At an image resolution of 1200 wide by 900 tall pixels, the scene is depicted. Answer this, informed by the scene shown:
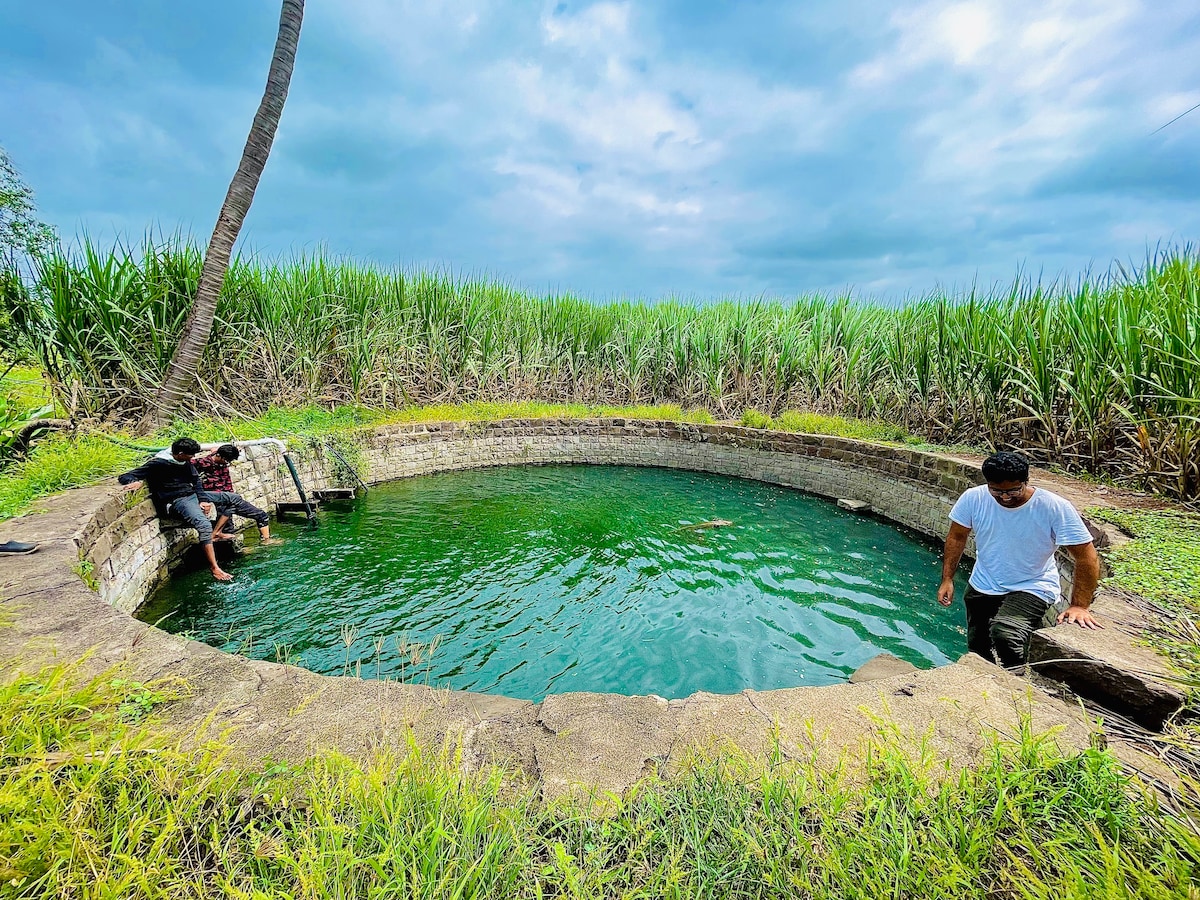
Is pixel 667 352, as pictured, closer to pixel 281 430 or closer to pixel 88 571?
pixel 281 430

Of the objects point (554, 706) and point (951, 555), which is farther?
point (951, 555)

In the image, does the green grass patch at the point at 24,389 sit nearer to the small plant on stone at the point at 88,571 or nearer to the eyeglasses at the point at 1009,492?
the small plant on stone at the point at 88,571

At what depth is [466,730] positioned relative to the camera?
6.13ft

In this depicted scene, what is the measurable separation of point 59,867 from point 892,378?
10.6 metres

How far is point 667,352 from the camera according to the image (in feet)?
40.7

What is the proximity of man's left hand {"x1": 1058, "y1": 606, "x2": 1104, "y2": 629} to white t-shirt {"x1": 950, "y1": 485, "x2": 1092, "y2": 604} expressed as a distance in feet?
0.85

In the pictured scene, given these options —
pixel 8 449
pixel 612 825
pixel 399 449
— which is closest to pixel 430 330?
pixel 399 449

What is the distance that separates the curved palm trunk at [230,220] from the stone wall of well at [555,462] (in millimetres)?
1743

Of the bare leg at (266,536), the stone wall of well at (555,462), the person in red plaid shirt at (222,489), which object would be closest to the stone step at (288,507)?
the stone wall of well at (555,462)

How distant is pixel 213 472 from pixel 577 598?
4.06 meters

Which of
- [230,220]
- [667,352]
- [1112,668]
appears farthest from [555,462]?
[1112,668]

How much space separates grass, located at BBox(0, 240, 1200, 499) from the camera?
18.1ft

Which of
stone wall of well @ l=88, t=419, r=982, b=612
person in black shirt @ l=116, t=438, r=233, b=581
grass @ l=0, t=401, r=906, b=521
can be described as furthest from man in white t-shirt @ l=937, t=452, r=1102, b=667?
person in black shirt @ l=116, t=438, r=233, b=581

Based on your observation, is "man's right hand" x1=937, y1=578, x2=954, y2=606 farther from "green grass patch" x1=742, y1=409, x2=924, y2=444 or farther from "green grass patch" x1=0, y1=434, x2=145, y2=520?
"green grass patch" x1=0, y1=434, x2=145, y2=520
